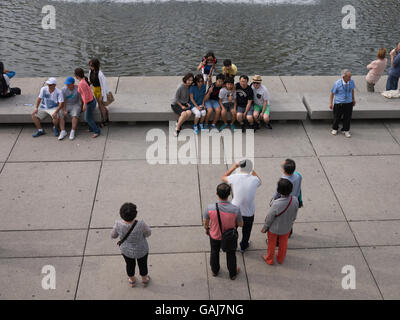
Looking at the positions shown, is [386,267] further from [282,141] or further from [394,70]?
[394,70]

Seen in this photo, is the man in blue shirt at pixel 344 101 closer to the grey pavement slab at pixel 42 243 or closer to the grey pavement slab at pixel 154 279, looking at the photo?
the grey pavement slab at pixel 154 279

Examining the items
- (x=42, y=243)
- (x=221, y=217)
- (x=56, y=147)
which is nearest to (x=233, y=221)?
(x=221, y=217)

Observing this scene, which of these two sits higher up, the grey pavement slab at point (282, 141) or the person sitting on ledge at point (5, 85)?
the person sitting on ledge at point (5, 85)

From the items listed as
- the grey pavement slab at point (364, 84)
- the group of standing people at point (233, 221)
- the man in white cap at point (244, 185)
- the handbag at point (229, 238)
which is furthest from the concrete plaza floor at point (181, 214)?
the grey pavement slab at point (364, 84)

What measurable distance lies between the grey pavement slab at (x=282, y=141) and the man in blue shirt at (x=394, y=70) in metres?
2.51

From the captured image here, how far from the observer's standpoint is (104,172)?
775cm

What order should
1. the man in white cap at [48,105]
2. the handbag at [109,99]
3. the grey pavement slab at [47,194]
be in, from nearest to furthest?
the grey pavement slab at [47,194] → the man in white cap at [48,105] → the handbag at [109,99]

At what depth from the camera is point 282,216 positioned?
18.2 feet

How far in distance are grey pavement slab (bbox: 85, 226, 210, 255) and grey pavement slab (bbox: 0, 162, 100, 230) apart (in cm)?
41

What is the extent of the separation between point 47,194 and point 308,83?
6.83m

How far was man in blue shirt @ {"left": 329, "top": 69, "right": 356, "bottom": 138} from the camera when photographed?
8586 millimetres

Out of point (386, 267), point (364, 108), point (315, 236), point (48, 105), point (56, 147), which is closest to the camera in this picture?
point (386, 267)

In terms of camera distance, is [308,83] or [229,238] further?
[308,83]

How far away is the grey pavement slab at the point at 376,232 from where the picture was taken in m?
6.44
